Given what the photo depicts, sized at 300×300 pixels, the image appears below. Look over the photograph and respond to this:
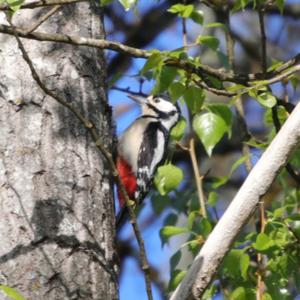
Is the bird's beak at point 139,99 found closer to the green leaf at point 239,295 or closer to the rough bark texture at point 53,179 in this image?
the green leaf at point 239,295

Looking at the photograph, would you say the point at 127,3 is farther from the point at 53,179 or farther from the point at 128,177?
the point at 128,177

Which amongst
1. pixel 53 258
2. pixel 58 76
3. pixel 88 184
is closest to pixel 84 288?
pixel 53 258

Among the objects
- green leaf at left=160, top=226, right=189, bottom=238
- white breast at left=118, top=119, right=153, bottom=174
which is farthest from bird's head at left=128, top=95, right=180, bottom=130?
green leaf at left=160, top=226, right=189, bottom=238

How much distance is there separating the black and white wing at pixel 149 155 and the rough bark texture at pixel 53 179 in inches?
62.7

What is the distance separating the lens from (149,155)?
4.69 meters

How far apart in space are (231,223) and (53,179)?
2.02 feet

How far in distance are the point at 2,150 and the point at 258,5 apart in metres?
1.03

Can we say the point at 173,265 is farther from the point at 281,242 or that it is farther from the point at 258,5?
the point at 258,5

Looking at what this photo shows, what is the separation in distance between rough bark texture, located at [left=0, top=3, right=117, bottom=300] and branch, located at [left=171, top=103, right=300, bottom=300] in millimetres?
383

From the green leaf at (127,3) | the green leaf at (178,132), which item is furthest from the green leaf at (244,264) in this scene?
the green leaf at (127,3)

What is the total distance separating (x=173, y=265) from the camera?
3.73 metres

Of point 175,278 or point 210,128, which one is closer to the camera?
point 210,128

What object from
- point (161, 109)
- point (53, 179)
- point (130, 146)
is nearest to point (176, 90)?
point (53, 179)

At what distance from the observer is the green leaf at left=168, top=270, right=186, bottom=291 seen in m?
3.48
